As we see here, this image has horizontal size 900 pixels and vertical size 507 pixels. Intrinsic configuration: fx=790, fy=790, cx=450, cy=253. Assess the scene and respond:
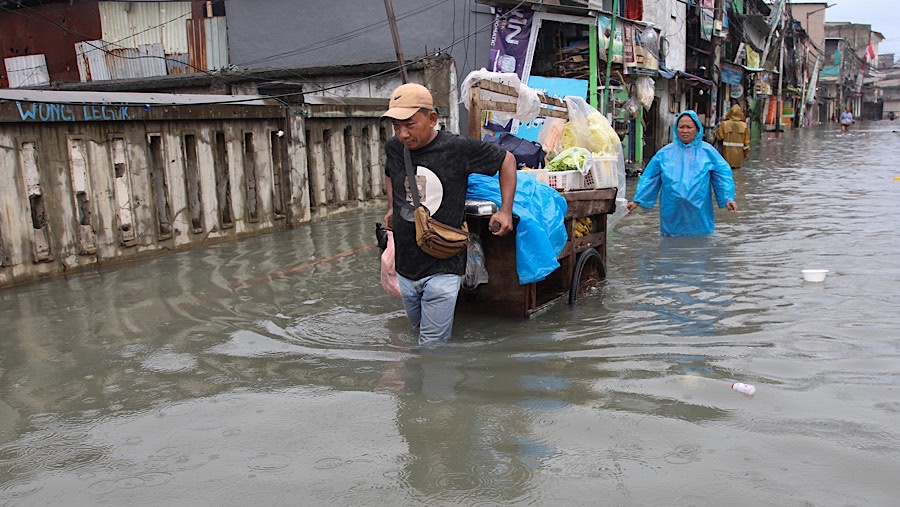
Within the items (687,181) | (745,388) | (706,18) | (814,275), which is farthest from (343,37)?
(706,18)

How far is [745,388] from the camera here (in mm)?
4117

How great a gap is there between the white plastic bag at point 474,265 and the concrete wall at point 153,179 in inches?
185

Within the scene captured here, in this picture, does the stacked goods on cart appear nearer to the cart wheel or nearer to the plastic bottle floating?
Result: the cart wheel

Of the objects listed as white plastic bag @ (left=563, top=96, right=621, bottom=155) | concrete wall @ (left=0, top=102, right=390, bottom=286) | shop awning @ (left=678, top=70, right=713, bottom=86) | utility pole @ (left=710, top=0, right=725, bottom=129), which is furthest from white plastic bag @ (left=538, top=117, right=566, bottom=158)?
utility pole @ (left=710, top=0, right=725, bottom=129)

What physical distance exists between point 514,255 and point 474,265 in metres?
0.30

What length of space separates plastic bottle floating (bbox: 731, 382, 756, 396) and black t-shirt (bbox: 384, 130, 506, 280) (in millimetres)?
1728

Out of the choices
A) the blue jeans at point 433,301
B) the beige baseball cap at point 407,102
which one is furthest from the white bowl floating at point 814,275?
the beige baseball cap at point 407,102

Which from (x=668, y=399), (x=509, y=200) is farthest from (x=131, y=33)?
(x=668, y=399)

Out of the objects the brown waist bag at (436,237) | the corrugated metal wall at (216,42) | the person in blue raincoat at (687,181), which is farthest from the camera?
the corrugated metal wall at (216,42)

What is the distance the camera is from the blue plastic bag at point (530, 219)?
5223mm

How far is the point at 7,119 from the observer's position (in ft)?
24.1

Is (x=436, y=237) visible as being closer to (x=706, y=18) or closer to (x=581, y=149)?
(x=581, y=149)

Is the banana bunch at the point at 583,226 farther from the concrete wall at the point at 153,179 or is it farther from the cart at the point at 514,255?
the concrete wall at the point at 153,179

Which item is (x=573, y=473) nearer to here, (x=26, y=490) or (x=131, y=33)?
(x=26, y=490)
